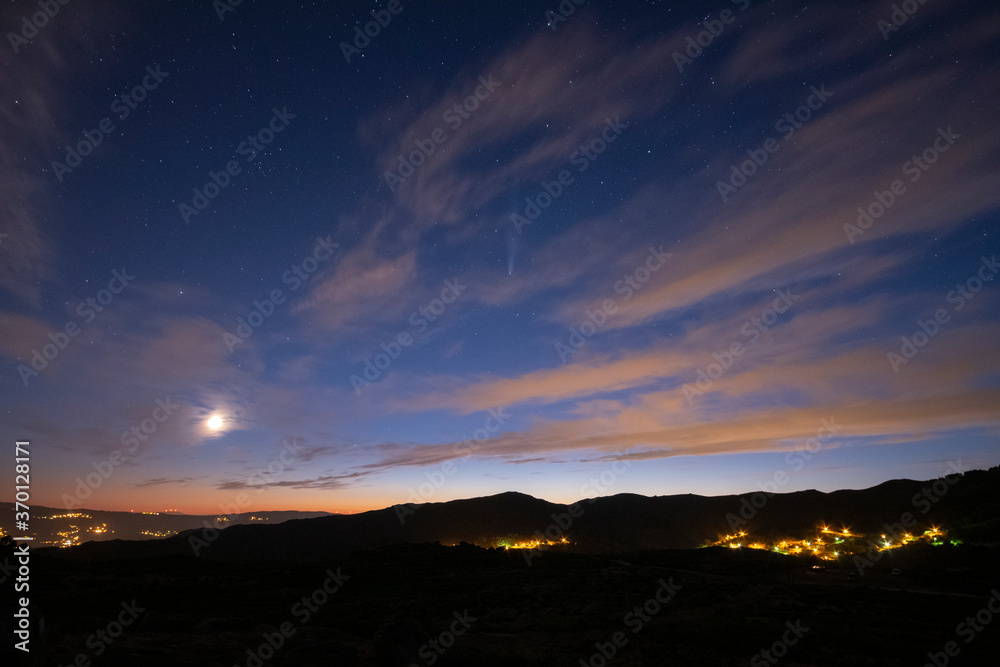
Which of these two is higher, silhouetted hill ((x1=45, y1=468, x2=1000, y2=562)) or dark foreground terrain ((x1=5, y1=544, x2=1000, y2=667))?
dark foreground terrain ((x1=5, y1=544, x2=1000, y2=667))

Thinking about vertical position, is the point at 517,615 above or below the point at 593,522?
above

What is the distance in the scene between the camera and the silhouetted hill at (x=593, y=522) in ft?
292

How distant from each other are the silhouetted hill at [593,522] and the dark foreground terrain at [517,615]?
45148 millimetres

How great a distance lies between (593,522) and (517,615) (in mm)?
128724

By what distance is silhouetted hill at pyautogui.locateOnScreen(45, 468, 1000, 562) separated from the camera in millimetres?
89062

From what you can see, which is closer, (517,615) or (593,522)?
(517,615)

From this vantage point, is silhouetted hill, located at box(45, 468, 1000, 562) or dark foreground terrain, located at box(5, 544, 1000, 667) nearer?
dark foreground terrain, located at box(5, 544, 1000, 667)

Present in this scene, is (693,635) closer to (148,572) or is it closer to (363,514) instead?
(148,572)

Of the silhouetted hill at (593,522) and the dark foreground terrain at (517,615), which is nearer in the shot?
the dark foreground terrain at (517,615)

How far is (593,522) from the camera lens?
14288cm

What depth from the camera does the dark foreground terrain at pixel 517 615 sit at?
519 inches

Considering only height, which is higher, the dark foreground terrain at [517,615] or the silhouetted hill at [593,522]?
the dark foreground terrain at [517,615]

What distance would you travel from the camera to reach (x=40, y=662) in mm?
9375

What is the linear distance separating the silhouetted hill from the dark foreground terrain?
148 ft
